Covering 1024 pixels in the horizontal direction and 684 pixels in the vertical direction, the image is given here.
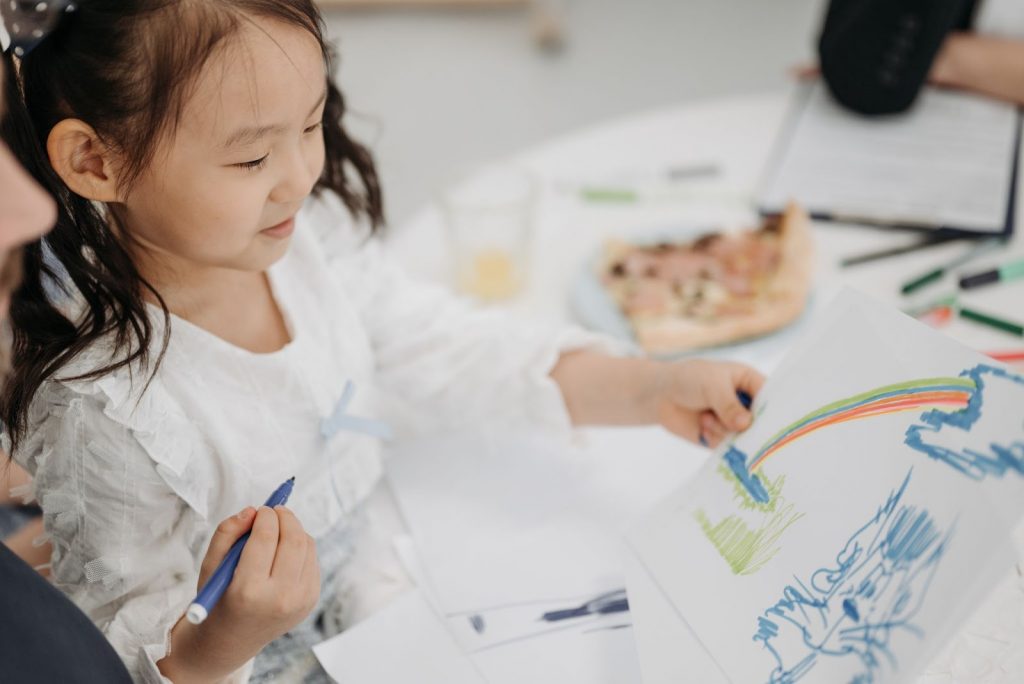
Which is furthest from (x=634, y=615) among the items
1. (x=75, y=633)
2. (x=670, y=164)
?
(x=670, y=164)

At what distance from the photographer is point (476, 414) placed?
33.8 inches

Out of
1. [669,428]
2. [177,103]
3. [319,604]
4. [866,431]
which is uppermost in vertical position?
[177,103]

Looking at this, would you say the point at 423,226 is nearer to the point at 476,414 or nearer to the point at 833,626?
the point at 476,414

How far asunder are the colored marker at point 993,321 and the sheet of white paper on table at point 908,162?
18 cm

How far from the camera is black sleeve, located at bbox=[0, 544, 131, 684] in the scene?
49cm

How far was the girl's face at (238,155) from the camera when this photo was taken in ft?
1.83

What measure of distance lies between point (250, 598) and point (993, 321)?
2.44 ft

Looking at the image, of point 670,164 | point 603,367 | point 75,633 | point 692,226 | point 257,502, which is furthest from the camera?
point 670,164

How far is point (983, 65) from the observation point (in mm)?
1243

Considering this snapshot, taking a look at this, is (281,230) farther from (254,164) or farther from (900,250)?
(900,250)

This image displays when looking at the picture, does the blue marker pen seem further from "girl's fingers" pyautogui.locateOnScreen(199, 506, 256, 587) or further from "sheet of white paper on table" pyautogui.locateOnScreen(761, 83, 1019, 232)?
"sheet of white paper on table" pyautogui.locateOnScreen(761, 83, 1019, 232)

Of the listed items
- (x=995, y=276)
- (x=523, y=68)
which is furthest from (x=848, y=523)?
(x=523, y=68)

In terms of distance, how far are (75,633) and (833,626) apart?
45 cm

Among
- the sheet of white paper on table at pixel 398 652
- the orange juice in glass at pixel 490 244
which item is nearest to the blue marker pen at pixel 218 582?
the sheet of white paper on table at pixel 398 652
